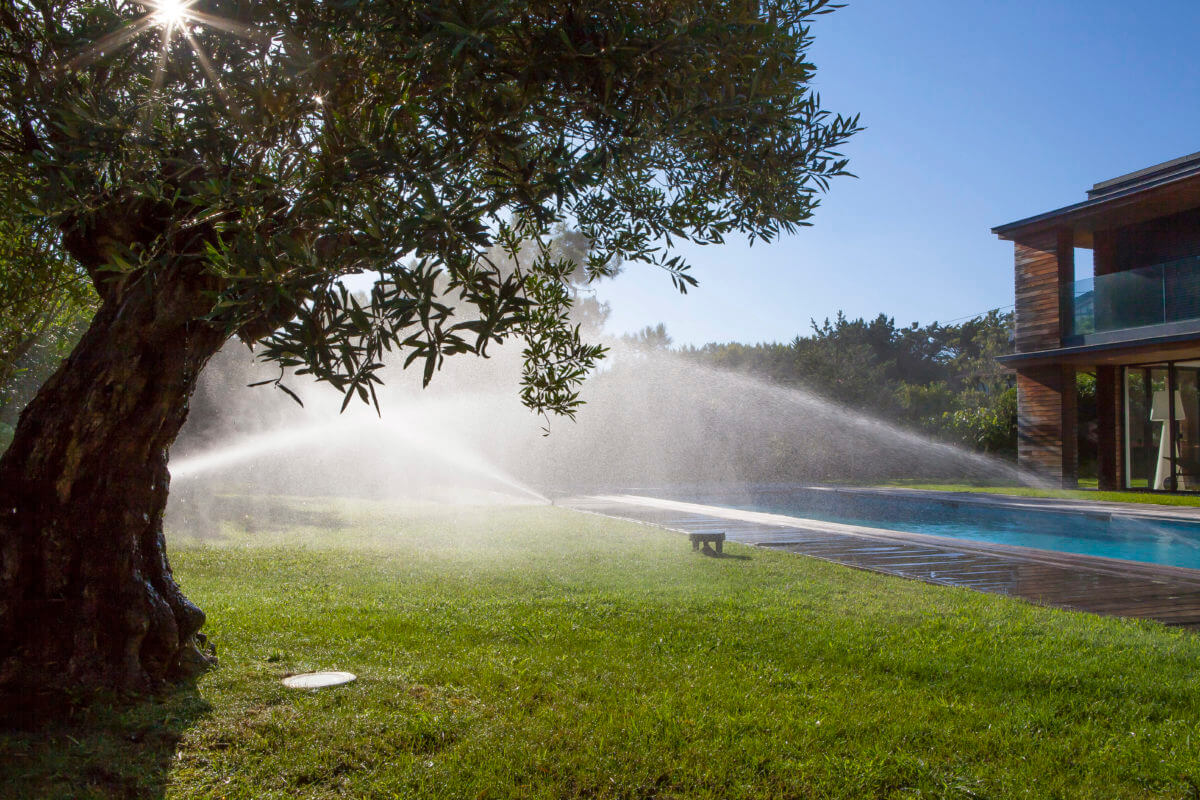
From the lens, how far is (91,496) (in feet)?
12.9

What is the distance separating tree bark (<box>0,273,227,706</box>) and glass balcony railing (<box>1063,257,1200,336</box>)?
17814 mm

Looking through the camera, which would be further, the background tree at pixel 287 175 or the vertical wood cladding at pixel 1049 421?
the vertical wood cladding at pixel 1049 421

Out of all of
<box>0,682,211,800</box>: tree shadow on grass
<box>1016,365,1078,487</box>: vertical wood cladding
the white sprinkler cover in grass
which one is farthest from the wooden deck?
<box>1016,365,1078,487</box>: vertical wood cladding

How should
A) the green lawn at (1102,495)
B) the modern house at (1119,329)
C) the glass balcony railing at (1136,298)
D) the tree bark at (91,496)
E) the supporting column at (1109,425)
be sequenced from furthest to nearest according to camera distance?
the supporting column at (1109,425)
the modern house at (1119,329)
the glass balcony railing at (1136,298)
the green lawn at (1102,495)
the tree bark at (91,496)

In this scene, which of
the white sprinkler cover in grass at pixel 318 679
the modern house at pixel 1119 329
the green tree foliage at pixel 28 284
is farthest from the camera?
the modern house at pixel 1119 329

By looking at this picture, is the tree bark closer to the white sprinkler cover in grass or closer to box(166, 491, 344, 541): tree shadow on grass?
the white sprinkler cover in grass

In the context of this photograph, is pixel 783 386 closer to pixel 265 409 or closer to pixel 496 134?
pixel 265 409

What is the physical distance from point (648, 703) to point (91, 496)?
2.91 meters

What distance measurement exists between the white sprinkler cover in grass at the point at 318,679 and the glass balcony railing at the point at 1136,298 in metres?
17.2

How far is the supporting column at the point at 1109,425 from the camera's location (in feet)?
61.3

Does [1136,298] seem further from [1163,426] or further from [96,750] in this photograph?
[96,750]

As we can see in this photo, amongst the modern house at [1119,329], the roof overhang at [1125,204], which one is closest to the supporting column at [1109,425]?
the modern house at [1119,329]

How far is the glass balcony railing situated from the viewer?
15.9 metres

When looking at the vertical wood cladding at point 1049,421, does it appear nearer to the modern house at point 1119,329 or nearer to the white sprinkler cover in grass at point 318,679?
the modern house at point 1119,329
